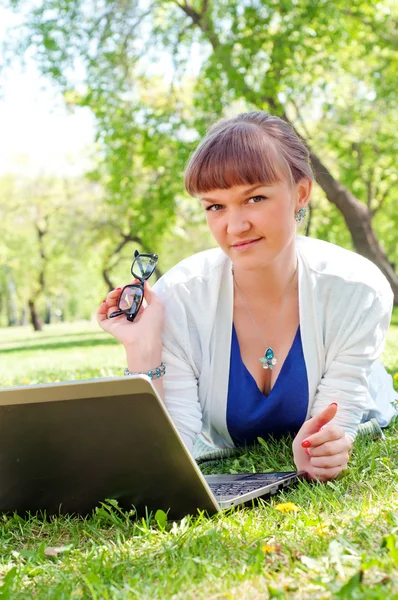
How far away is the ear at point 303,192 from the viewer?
3654mm

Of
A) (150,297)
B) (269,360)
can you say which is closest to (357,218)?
(269,360)

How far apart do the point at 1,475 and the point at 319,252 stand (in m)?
2.03

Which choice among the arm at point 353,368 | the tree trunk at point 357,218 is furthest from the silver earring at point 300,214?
the tree trunk at point 357,218

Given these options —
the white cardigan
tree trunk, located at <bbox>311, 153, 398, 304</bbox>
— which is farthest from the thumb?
tree trunk, located at <bbox>311, 153, 398, 304</bbox>

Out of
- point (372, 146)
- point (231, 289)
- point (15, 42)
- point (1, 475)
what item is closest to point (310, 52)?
point (15, 42)

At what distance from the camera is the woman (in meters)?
3.33

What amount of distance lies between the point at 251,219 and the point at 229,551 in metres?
1.53

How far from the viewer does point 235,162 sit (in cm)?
329

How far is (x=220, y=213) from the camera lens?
3396mm

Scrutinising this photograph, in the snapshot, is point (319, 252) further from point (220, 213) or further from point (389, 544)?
point (389, 544)

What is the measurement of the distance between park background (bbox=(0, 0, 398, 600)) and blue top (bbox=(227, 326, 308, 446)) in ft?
0.47

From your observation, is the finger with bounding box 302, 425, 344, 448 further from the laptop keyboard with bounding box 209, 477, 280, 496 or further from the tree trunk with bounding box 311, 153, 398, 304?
the tree trunk with bounding box 311, 153, 398, 304

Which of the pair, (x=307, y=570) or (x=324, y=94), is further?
(x=324, y=94)

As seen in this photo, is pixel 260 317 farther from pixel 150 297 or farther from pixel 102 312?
pixel 102 312
